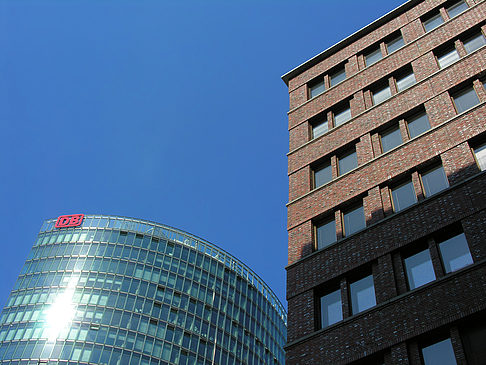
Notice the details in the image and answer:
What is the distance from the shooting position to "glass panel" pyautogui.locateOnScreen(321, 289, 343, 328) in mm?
20422

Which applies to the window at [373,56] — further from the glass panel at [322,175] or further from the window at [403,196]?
the window at [403,196]

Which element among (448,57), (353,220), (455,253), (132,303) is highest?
(132,303)

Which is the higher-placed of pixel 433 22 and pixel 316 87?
pixel 433 22

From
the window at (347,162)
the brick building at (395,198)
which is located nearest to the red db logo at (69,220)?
the brick building at (395,198)

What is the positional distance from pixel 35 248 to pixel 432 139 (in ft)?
251

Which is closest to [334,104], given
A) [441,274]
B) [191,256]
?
[441,274]

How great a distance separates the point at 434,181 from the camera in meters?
22.2

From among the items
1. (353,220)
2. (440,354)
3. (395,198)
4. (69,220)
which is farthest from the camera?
(69,220)

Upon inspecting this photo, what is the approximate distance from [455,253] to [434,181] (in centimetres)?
368

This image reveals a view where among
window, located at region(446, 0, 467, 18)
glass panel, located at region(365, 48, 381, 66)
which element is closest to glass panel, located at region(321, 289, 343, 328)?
glass panel, located at region(365, 48, 381, 66)

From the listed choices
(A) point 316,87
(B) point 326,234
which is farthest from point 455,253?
(A) point 316,87

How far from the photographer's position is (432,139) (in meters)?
23.4

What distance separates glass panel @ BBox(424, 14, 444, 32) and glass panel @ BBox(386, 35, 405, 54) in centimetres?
134

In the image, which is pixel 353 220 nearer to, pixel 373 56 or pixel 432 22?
pixel 373 56
